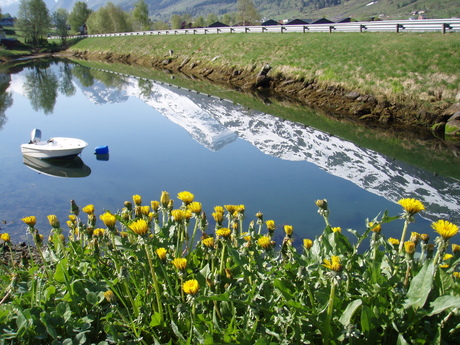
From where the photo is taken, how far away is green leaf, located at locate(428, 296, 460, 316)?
2.45 m

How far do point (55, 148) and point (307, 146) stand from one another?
10.2 metres

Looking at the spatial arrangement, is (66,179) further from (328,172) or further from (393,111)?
(393,111)

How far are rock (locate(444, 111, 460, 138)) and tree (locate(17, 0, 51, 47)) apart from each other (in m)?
89.9

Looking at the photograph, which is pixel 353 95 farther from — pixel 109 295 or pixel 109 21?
pixel 109 21

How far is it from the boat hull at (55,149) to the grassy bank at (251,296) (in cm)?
1259

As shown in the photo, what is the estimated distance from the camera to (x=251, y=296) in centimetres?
285

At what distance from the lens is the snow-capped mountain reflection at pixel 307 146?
39.9 ft

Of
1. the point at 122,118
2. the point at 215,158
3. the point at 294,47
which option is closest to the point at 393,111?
the point at 215,158

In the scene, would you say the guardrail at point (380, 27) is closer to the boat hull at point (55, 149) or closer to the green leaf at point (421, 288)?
the boat hull at point (55, 149)

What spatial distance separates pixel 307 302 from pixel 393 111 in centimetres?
1895

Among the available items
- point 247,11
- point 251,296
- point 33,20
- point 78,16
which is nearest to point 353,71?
point 251,296

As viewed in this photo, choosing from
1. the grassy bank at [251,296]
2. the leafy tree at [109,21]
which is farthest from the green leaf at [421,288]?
the leafy tree at [109,21]

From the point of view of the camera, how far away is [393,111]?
20.1 metres

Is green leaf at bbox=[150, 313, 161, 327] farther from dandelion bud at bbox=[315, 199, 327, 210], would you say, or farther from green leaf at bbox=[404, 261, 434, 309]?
green leaf at bbox=[404, 261, 434, 309]
